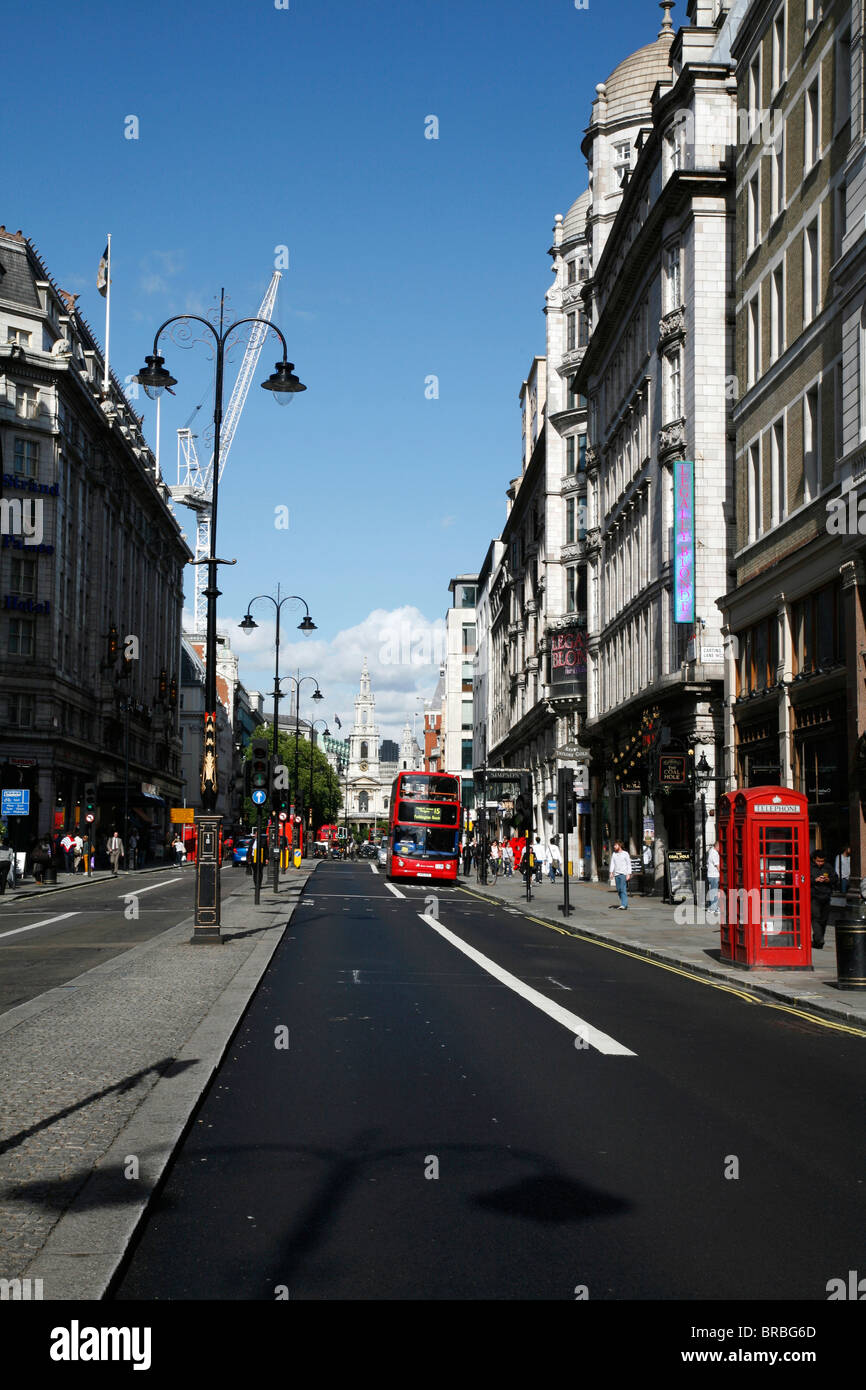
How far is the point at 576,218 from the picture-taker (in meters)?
65.3

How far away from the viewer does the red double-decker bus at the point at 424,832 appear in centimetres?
5425

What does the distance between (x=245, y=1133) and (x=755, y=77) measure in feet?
109

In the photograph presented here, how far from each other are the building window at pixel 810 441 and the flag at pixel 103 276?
173 ft

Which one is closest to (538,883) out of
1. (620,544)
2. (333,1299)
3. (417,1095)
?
(620,544)

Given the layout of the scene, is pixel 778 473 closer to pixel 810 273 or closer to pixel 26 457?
pixel 810 273

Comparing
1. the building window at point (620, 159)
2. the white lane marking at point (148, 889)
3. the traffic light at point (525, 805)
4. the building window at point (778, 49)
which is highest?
the building window at point (620, 159)

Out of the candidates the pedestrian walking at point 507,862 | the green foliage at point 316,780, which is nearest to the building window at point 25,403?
the pedestrian walking at point 507,862

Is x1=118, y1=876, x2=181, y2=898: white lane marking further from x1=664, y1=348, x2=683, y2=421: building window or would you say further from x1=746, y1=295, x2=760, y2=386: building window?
x1=746, y1=295, x2=760, y2=386: building window

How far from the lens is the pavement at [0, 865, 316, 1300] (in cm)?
571

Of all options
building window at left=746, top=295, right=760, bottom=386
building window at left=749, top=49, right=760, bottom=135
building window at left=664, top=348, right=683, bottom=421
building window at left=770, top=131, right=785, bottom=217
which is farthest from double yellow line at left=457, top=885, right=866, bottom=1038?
building window at left=749, top=49, right=760, bottom=135

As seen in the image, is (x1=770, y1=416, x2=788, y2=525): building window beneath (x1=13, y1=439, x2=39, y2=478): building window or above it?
beneath

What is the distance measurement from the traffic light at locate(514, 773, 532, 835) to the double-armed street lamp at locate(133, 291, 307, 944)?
33.4 metres

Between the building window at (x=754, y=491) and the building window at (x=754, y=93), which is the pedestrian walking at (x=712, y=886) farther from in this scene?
the building window at (x=754, y=93)

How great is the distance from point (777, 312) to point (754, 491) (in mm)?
4307
